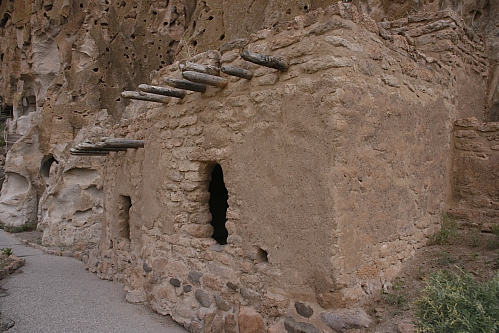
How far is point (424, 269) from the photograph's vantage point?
12.2 ft

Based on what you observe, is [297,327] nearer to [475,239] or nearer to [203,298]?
[203,298]

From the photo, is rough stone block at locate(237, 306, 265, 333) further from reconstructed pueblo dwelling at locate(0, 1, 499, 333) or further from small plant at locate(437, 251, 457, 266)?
small plant at locate(437, 251, 457, 266)

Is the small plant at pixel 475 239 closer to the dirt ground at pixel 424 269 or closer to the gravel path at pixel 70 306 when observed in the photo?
the dirt ground at pixel 424 269

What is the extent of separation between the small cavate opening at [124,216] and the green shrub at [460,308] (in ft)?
16.2

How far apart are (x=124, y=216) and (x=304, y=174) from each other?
4140 millimetres

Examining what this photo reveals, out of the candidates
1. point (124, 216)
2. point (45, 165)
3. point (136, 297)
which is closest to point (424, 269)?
point (136, 297)

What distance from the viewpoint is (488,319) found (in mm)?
2293

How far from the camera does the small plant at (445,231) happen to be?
4.28 metres

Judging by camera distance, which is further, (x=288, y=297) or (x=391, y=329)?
(x=288, y=297)

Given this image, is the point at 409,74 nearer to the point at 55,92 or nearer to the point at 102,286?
the point at 102,286

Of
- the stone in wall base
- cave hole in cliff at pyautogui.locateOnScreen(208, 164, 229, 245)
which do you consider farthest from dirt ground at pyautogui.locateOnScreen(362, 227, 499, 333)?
cave hole in cliff at pyautogui.locateOnScreen(208, 164, 229, 245)

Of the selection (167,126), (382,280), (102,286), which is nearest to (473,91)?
(382,280)

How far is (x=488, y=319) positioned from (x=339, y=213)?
1.19 meters

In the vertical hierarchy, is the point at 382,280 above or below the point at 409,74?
below
